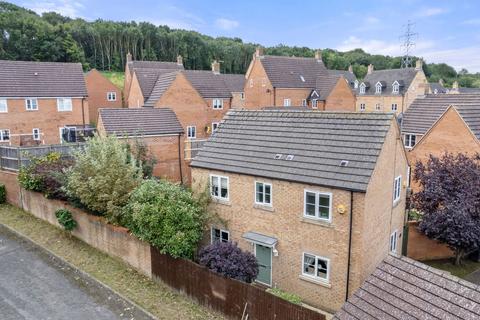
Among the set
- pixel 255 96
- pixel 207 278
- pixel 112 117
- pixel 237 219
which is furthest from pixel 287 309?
pixel 255 96

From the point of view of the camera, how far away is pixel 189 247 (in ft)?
47.8

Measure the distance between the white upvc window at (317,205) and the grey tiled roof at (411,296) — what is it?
3476 millimetres

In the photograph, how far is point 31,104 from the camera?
35.8 meters

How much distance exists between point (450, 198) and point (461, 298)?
10.1 m

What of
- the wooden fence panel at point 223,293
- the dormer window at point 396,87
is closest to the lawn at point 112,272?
the wooden fence panel at point 223,293

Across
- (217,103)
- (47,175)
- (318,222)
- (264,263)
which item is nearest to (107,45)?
(217,103)

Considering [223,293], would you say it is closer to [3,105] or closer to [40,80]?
[3,105]

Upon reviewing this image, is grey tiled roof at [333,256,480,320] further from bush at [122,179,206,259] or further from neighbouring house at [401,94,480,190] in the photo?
neighbouring house at [401,94,480,190]

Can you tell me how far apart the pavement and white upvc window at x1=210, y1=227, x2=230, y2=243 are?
511cm

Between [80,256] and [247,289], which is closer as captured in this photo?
[247,289]

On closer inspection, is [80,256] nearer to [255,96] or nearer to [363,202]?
[363,202]

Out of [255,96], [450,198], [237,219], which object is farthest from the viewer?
[255,96]

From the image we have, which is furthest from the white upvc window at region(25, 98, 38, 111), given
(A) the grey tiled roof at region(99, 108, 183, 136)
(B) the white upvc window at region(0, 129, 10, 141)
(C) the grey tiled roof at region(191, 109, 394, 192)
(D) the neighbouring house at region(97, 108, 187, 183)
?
A: (C) the grey tiled roof at region(191, 109, 394, 192)

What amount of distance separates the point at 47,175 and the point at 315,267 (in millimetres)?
15092
